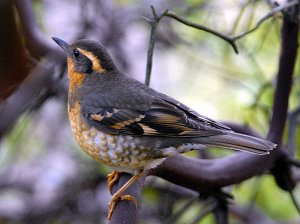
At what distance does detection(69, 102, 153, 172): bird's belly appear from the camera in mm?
2836

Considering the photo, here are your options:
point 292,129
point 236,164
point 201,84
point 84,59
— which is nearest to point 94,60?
point 84,59

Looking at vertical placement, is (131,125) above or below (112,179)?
above

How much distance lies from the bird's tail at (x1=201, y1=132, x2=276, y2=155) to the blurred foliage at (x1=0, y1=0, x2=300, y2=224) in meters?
1.09

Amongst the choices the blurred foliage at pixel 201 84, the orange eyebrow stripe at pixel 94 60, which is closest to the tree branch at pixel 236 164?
the orange eyebrow stripe at pixel 94 60

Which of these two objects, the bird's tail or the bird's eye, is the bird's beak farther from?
the bird's tail

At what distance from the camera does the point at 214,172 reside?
264cm

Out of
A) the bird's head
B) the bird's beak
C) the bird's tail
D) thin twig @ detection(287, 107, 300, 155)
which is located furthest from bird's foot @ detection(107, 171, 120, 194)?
thin twig @ detection(287, 107, 300, 155)

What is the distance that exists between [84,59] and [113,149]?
1.86 ft

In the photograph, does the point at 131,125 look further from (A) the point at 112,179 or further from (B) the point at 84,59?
(B) the point at 84,59

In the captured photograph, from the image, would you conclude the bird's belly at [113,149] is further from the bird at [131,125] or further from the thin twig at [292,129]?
the thin twig at [292,129]

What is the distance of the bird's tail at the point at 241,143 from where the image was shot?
8.21ft

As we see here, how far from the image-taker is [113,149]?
2.85 meters

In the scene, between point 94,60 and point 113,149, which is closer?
point 113,149

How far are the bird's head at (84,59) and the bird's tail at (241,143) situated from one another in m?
0.72
